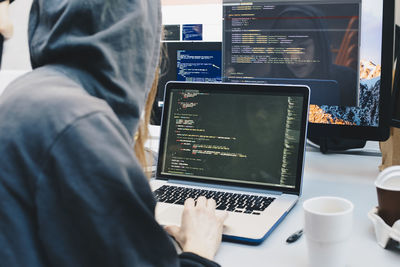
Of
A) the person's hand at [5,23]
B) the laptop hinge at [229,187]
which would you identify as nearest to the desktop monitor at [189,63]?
the laptop hinge at [229,187]

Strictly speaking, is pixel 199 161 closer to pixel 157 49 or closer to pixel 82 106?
pixel 157 49

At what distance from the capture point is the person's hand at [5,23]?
1773 mm

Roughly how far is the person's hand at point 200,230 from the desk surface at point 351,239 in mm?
27

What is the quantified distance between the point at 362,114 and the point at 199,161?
425mm

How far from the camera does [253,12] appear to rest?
1174 millimetres

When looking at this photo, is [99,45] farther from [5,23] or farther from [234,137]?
[5,23]

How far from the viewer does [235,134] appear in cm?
103

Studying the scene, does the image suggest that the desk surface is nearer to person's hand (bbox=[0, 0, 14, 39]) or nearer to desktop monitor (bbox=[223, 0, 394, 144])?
desktop monitor (bbox=[223, 0, 394, 144])

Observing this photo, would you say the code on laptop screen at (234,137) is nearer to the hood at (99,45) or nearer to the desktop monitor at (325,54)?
the desktop monitor at (325,54)

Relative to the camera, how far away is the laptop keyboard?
34.7 inches

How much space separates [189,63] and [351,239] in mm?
700

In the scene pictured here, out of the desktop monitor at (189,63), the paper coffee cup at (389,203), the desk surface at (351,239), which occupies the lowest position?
the desk surface at (351,239)

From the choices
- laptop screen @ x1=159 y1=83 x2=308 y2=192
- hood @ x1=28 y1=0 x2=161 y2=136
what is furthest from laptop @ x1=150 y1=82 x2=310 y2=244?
hood @ x1=28 y1=0 x2=161 y2=136

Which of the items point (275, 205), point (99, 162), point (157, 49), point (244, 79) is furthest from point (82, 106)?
point (244, 79)
